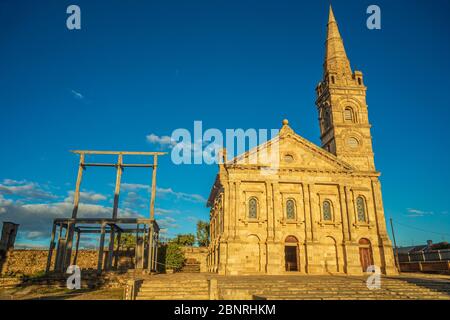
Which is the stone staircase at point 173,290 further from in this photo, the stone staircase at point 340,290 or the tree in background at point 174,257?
the tree in background at point 174,257

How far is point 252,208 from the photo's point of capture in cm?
3023

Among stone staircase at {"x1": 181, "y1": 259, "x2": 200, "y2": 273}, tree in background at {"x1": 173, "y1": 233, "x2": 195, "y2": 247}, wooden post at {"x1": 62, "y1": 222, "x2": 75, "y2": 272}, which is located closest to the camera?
wooden post at {"x1": 62, "y1": 222, "x2": 75, "y2": 272}

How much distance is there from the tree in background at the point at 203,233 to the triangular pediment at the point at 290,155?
29.7 m

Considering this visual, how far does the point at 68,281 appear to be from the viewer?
2025 cm

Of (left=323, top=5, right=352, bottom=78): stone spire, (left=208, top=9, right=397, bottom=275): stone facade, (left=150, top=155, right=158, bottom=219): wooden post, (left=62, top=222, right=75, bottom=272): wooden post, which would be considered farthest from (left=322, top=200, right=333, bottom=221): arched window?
(left=62, top=222, right=75, bottom=272): wooden post

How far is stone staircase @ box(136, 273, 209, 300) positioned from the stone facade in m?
10.2

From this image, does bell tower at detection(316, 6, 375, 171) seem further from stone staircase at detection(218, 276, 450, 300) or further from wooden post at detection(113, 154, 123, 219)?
wooden post at detection(113, 154, 123, 219)

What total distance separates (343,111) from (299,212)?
1408cm

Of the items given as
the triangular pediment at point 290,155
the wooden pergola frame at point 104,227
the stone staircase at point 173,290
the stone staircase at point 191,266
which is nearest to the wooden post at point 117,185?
the wooden pergola frame at point 104,227

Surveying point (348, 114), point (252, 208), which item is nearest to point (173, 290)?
point (252, 208)

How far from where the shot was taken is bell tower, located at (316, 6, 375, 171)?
34.8 meters

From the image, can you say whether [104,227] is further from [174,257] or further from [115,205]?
[174,257]
